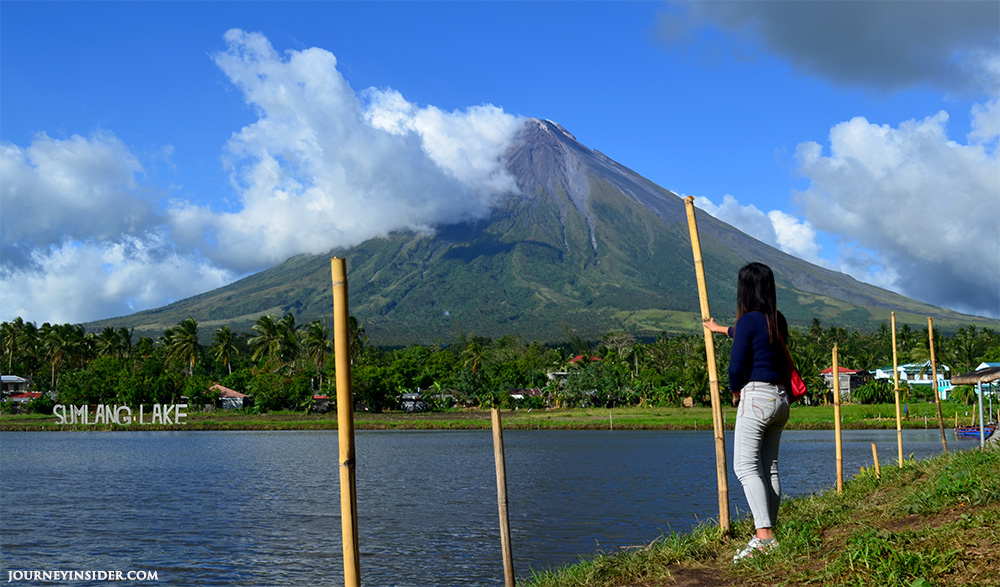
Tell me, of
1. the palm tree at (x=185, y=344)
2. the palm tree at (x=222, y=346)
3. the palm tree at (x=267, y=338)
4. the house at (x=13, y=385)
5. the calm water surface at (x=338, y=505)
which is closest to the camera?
the calm water surface at (x=338, y=505)

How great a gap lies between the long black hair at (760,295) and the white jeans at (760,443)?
409mm

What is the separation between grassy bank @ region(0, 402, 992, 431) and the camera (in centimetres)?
5978

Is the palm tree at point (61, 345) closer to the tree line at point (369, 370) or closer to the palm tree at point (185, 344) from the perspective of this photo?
the tree line at point (369, 370)

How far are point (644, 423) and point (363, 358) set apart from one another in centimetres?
3121

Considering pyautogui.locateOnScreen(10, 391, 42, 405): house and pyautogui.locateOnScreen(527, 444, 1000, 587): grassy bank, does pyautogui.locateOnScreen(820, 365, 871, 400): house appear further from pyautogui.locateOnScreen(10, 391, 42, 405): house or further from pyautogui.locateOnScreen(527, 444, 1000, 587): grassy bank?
pyautogui.locateOnScreen(527, 444, 1000, 587): grassy bank

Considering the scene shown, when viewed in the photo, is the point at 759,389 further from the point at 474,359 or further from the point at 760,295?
the point at 474,359

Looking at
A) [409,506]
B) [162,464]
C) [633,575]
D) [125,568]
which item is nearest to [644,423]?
[162,464]

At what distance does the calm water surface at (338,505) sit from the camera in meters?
14.8

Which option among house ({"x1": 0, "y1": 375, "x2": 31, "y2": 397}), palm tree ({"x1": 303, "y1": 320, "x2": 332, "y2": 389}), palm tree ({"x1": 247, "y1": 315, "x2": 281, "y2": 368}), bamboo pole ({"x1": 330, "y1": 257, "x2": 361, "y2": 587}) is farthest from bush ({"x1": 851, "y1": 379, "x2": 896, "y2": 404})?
house ({"x1": 0, "y1": 375, "x2": 31, "y2": 397})

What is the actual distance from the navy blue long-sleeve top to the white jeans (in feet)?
0.20

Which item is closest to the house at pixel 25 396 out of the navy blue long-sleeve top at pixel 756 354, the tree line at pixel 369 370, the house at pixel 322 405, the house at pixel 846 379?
the tree line at pixel 369 370

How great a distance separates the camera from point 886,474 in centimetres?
940

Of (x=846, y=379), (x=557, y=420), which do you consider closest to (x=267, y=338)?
(x=557, y=420)

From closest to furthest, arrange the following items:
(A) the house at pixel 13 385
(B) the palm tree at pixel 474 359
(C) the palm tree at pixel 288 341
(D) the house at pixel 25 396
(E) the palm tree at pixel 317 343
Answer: (D) the house at pixel 25 396 < (E) the palm tree at pixel 317 343 < (C) the palm tree at pixel 288 341 < (B) the palm tree at pixel 474 359 < (A) the house at pixel 13 385
